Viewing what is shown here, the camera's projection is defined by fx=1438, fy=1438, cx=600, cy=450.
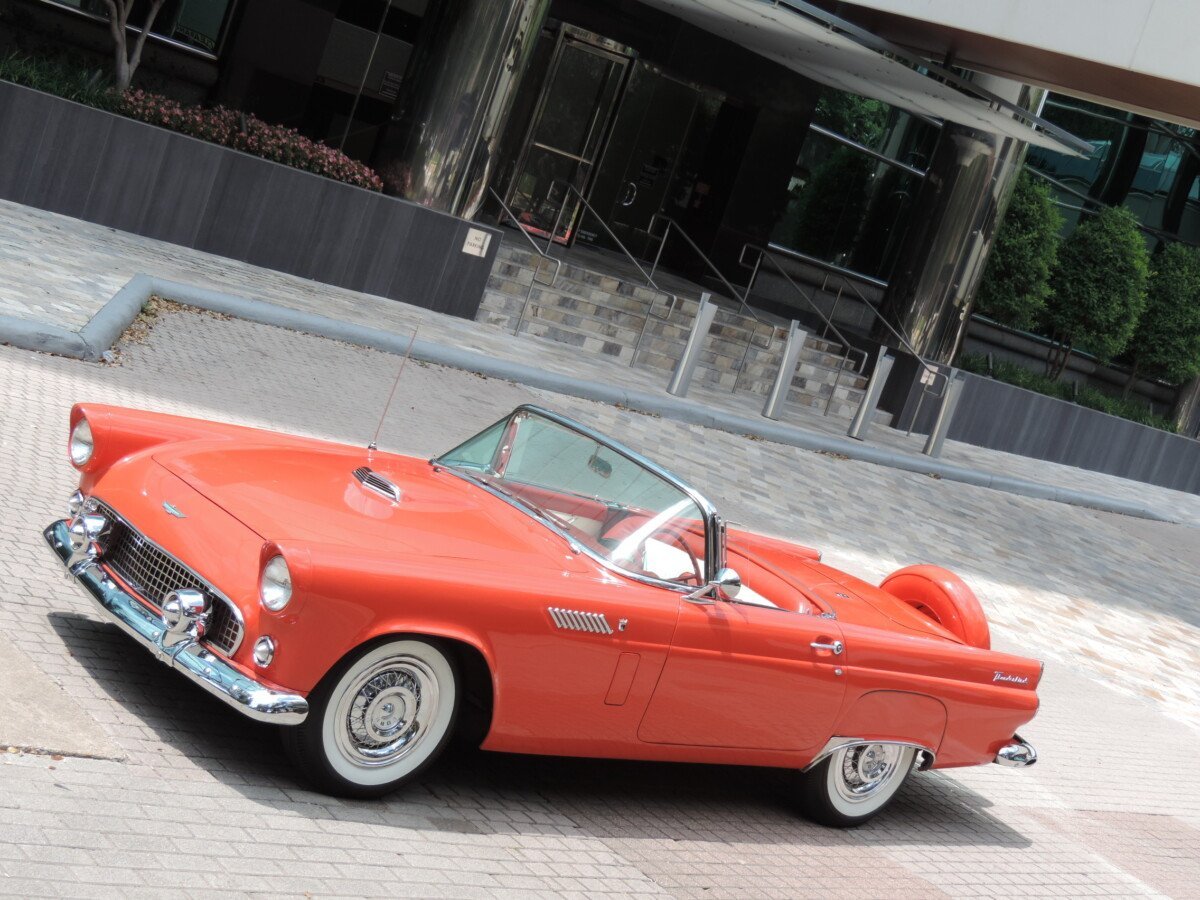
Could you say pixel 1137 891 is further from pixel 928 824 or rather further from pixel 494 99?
pixel 494 99

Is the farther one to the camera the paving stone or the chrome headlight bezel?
the chrome headlight bezel

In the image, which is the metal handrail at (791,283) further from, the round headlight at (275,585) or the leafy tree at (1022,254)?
the round headlight at (275,585)

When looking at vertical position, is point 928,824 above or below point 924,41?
below

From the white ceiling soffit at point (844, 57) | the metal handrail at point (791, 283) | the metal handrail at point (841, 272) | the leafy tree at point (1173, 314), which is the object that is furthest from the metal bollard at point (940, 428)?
the leafy tree at point (1173, 314)

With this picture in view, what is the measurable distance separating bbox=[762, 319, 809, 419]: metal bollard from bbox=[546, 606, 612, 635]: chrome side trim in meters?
12.0

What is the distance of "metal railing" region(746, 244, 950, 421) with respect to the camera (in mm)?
21047

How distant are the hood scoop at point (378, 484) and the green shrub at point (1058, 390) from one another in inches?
734

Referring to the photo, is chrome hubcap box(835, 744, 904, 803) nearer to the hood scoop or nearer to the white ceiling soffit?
the hood scoop

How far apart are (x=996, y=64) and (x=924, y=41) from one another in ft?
→ 3.02

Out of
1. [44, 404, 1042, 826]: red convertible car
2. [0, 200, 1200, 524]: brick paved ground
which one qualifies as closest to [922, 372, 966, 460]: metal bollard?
[0, 200, 1200, 524]: brick paved ground

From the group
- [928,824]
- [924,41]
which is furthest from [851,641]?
[924,41]

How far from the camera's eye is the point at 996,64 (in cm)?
1764

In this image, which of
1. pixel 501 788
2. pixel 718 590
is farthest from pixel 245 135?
pixel 501 788

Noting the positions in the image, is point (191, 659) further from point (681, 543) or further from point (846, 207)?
point (846, 207)
